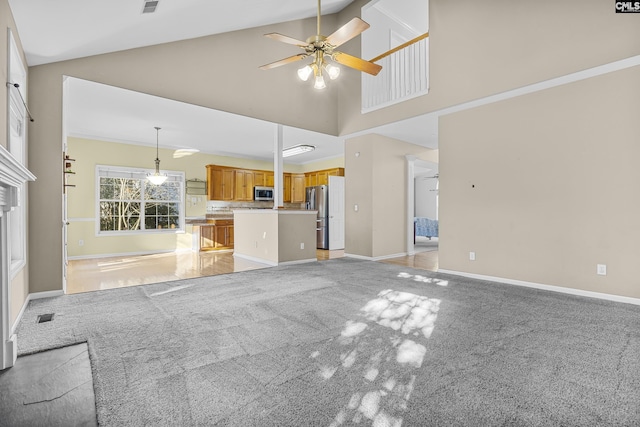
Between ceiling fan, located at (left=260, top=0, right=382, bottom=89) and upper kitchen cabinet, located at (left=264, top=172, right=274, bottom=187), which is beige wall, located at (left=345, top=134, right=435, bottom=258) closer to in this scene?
ceiling fan, located at (left=260, top=0, right=382, bottom=89)

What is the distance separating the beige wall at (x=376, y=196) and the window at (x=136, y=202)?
447cm

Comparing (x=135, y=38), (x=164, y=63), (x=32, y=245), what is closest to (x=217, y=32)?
(x=164, y=63)

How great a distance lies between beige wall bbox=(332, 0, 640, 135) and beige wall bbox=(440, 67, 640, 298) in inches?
10.9

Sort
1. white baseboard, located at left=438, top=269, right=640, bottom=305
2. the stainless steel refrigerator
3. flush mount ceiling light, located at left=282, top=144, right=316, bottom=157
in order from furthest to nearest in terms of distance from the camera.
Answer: the stainless steel refrigerator < flush mount ceiling light, located at left=282, top=144, right=316, bottom=157 < white baseboard, located at left=438, top=269, right=640, bottom=305

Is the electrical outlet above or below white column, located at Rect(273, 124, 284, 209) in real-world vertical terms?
below

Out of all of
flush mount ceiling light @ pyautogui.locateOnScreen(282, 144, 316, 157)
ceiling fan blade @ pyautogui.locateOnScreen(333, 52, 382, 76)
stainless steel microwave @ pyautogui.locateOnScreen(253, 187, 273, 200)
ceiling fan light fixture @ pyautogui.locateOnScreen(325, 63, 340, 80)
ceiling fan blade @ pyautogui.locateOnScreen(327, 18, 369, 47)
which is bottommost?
stainless steel microwave @ pyautogui.locateOnScreen(253, 187, 273, 200)

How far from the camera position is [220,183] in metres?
8.38

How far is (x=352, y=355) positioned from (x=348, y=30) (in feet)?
9.33

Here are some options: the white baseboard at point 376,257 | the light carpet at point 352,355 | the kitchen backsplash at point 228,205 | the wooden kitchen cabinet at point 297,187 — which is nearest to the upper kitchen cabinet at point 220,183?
the kitchen backsplash at point 228,205

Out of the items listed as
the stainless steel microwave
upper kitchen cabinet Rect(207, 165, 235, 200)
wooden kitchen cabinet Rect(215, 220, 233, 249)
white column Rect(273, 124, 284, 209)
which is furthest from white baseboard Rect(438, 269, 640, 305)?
upper kitchen cabinet Rect(207, 165, 235, 200)

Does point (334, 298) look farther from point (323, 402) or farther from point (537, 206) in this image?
point (537, 206)

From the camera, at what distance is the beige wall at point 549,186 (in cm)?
338

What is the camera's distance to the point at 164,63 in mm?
4277

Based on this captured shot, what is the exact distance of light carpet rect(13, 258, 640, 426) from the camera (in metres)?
1.52
